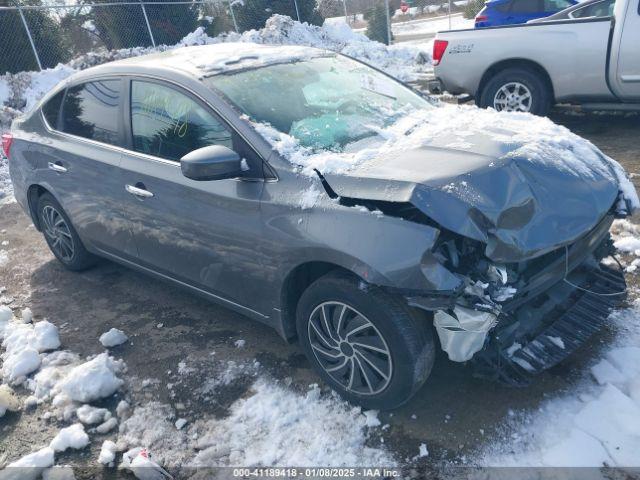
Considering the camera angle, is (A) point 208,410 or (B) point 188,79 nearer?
(A) point 208,410

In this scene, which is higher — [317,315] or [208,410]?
[317,315]

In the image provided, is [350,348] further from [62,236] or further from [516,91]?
[516,91]

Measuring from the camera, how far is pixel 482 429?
8.75 feet

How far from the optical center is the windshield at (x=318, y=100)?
3.10 meters

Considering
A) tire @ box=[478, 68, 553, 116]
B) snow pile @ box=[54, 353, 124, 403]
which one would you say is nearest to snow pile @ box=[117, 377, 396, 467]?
snow pile @ box=[54, 353, 124, 403]

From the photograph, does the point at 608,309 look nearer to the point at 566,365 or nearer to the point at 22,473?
the point at 566,365

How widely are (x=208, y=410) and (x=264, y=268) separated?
867 mm

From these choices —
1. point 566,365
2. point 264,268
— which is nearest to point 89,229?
point 264,268

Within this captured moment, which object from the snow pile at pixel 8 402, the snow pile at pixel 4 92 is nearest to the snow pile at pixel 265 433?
the snow pile at pixel 8 402

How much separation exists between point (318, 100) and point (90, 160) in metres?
1.77

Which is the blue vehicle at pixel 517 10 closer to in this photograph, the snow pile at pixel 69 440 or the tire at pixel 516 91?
the tire at pixel 516 91

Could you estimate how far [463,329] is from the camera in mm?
2422

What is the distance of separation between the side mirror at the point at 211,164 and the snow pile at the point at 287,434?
4.15 feet

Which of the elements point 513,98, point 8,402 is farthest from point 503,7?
point 8,402
